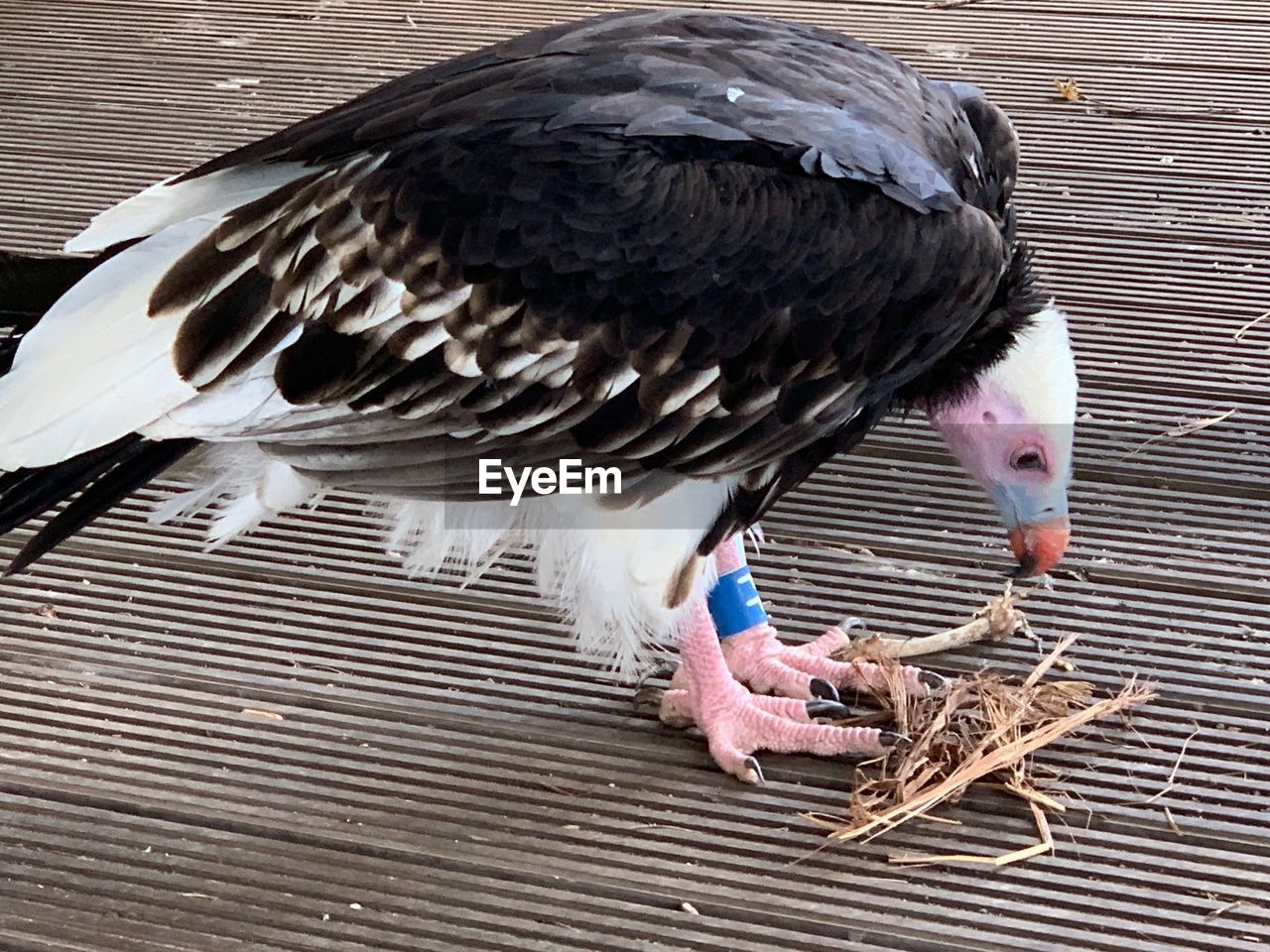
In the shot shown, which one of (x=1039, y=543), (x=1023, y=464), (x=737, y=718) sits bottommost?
(x=737, y=718)

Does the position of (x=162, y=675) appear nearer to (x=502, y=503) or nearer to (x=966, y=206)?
(x=502, y=503)

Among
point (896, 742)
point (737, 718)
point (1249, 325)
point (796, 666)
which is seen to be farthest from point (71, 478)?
point (1249, 325)

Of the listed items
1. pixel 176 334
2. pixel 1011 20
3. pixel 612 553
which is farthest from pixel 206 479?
pixel 1011 20

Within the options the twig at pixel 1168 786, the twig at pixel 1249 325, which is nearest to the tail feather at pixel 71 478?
the twig at pixel 1168 786

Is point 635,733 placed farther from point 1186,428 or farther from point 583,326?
point 1186,428

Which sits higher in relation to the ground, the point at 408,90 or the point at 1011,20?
the point at 408,90

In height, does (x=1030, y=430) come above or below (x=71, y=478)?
below

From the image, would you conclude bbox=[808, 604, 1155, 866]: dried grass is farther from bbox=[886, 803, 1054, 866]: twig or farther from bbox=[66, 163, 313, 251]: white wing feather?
bbox=[66, 163, 313, 251]: white wing feather

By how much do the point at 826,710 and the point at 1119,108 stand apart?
264 cm

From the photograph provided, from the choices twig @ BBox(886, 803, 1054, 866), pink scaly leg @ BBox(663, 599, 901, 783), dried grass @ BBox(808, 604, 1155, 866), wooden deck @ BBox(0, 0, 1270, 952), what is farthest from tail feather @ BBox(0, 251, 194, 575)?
twig @ BBox(886, 803, 1054, 866)

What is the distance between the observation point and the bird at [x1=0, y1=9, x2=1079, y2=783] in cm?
195

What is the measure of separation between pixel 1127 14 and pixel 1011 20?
0.42 metres

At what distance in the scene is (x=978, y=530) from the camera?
265 centimetres

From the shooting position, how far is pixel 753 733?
7.28ft
